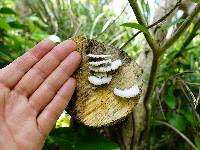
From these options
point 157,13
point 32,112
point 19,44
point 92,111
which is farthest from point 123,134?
point 19,44

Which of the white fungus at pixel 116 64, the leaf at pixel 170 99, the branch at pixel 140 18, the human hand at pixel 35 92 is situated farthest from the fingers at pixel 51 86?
the leaf at pixel 170 99

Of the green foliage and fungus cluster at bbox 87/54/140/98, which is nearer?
fungus cluster at bbox 87/54/140/98

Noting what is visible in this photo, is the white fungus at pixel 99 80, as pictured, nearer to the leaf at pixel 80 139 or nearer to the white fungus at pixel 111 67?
the white fungus at pixel 111 67

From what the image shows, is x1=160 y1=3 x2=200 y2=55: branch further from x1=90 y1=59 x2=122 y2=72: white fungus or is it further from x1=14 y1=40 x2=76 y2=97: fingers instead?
x1=14 y1=40 x2=76 y2=97: fingers

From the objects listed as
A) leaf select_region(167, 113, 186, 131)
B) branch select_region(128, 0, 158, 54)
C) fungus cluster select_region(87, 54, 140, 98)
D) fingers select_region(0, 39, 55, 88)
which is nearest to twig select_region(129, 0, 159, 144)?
branch select_region(128, 0, 158, 54)

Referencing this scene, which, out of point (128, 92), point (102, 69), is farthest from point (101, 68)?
point (128, 92)

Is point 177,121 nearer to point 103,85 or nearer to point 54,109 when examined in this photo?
point 103,85
